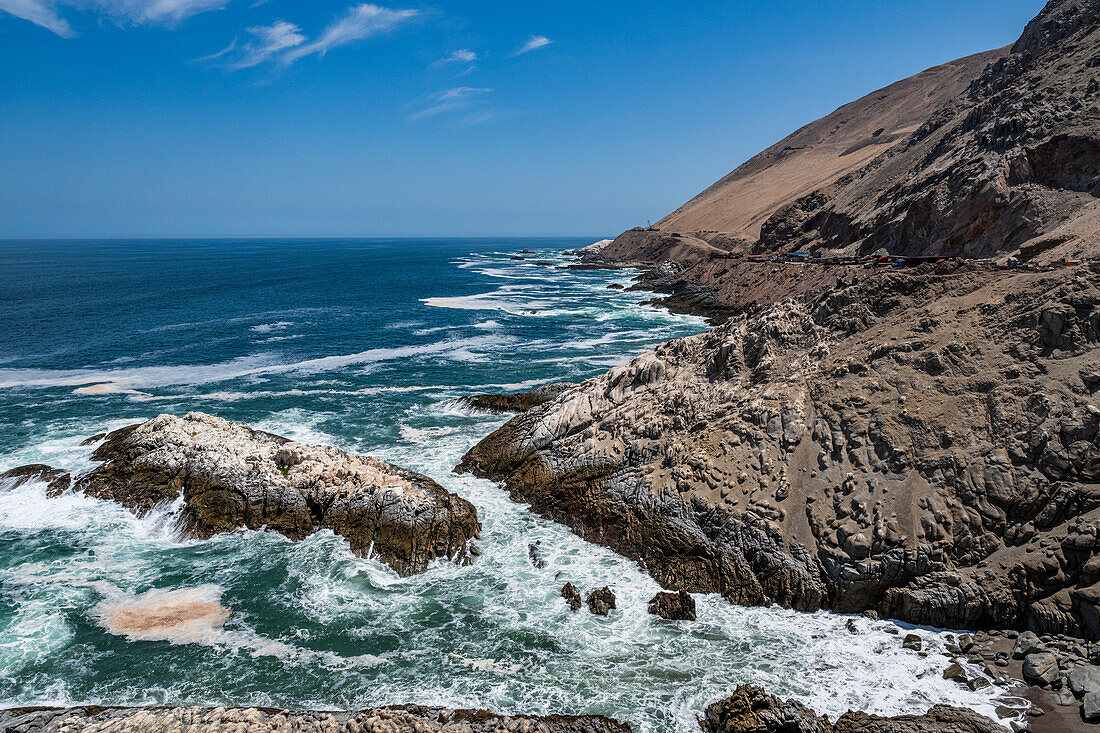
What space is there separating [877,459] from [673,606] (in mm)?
6898

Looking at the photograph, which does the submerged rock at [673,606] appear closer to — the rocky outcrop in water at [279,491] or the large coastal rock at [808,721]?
the large coastal rock at [808,721]

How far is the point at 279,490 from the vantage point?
20672mm

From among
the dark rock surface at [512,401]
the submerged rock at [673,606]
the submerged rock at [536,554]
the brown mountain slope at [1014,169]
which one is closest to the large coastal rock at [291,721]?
the submerged rock at [673,606]

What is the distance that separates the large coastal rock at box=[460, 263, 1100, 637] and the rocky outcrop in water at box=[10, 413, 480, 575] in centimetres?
443

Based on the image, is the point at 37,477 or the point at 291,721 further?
the point at 37,477

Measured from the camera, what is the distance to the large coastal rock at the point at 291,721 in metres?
11.0

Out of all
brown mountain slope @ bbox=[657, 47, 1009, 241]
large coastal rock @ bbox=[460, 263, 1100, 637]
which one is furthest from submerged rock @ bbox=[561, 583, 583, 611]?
brown mountain slope @ bbox=[657, 47, 1009, 241]

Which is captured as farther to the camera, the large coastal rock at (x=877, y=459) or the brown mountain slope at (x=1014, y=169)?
the brown mountain slope at (x=1014, y=169)

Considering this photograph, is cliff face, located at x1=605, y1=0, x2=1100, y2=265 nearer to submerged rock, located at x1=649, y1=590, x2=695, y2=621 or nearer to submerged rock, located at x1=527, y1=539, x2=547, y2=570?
submerged rock, located at x1=649, y1=590, x2=695, y2=621

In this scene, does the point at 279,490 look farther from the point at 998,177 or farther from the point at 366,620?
the point at 998,177

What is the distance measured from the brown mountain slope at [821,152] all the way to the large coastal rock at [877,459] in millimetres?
87419

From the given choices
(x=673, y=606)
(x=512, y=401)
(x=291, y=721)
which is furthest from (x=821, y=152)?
(x=291, y=721)

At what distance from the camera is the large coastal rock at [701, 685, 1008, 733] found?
1125 centimetres

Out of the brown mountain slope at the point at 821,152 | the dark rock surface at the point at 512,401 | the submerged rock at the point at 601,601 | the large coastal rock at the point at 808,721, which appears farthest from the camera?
the brown mountain slope at the point at 821,152
